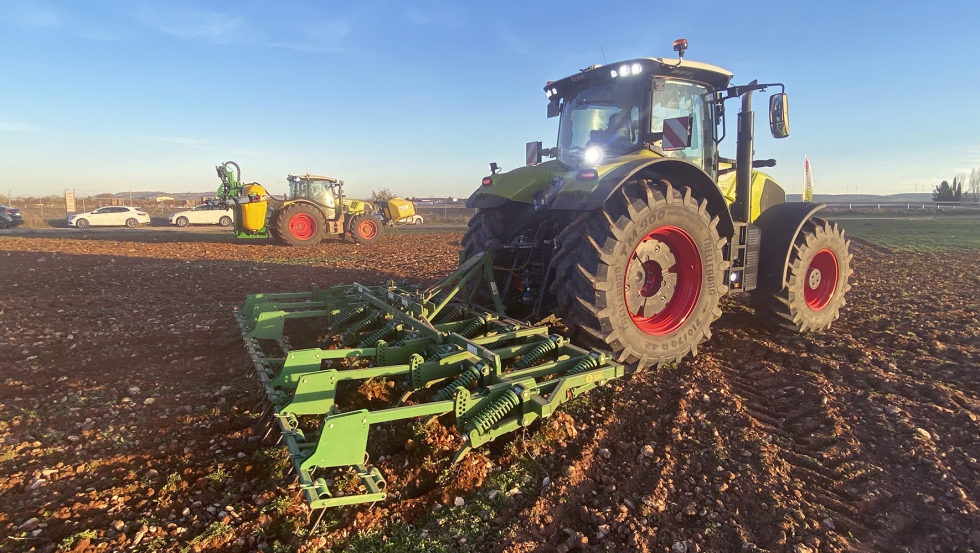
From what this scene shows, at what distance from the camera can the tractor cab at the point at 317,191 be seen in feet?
55.8

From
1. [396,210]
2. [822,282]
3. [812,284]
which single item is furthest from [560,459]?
[396,210]

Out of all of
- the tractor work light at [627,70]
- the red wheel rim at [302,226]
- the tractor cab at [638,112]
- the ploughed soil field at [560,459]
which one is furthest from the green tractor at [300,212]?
the tractor work light at [627,70]

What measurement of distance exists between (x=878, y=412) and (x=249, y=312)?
5.33 meters

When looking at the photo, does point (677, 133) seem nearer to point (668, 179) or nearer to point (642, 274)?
point (668, 179)

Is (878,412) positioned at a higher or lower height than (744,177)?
lower

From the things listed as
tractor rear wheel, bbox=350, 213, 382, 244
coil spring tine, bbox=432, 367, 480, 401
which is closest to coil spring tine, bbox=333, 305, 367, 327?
coil spring tine, bbox=432, 367, 480, 401

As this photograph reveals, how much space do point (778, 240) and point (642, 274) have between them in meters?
2.10

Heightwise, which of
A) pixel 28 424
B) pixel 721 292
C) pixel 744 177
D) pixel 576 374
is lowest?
pixel 28 424

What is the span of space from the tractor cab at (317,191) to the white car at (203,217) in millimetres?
14901

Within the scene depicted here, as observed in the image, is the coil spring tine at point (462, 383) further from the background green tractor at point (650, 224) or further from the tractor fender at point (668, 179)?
the tractor fender at point (668, 179)

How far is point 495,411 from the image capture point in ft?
9.31

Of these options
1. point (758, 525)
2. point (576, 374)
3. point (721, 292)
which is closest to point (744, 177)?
point (721, 292)

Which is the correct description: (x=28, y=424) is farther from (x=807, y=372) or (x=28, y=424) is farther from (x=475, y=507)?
(x=807, y=372)

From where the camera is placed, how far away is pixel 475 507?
257cm
